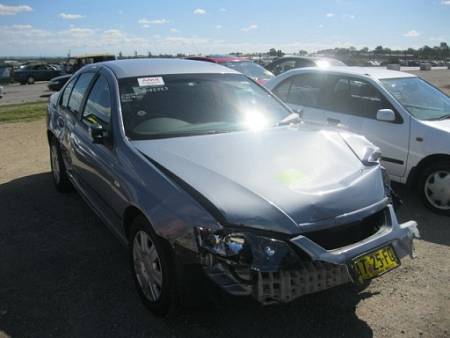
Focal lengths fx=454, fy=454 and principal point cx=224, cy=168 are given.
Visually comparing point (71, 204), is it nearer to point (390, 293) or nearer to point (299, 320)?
point (299, 320)

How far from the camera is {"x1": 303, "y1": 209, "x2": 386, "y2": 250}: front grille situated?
257 cm

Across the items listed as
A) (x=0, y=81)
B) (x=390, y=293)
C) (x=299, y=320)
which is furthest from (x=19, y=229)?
(x=0, y=81)

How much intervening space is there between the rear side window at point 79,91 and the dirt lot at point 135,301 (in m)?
1.22

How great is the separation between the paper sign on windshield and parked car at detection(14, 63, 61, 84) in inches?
1353

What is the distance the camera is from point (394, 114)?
17.3 feet

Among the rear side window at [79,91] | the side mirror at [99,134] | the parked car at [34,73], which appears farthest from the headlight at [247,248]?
the parked car at [34,73]

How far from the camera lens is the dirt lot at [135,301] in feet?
9.49

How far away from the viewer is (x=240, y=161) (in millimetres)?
3006

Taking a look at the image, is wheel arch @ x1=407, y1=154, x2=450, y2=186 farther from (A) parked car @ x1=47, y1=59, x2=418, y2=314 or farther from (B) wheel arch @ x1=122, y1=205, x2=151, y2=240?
(B) wheel arch @ x1=122, y1=205, x2=151, y2=240

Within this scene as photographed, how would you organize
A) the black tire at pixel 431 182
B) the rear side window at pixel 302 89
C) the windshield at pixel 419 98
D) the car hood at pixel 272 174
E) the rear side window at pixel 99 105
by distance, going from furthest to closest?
the rear side window at pixel 302 89
the windshield at pixel 419 98
the black tire at pixel 431 182
the rear side window at pixel 99 105
the car hood at pixel 272 174

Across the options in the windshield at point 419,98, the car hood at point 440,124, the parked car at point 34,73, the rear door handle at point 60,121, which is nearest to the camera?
the car hood at point 440,124

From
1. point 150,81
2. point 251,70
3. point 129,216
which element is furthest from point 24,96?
point 129,216

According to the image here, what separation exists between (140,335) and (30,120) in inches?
415

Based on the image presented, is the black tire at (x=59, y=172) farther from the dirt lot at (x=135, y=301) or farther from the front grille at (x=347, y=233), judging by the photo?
the front grille at (x=347, y=233)
